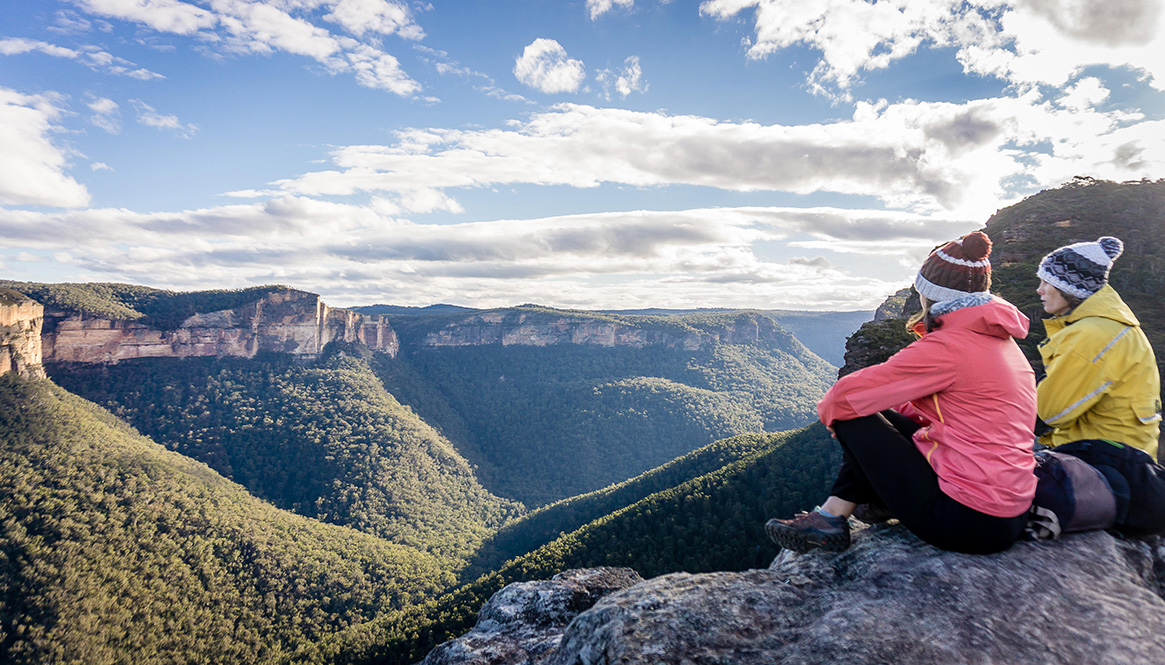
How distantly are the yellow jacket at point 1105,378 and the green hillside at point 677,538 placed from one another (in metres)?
21.1

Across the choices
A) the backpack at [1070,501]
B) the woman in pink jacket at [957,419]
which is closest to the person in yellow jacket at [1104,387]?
the backpack at [1070,501]

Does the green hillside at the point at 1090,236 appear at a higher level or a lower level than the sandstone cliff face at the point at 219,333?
higher

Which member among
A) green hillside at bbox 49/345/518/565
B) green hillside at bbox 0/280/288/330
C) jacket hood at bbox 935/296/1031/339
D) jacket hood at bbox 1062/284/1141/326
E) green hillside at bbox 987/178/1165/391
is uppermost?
green hillside at bbox 987/178/1165/391

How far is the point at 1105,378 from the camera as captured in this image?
13.5 ft

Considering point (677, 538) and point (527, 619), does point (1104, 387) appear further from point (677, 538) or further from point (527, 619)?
point (677, 538)

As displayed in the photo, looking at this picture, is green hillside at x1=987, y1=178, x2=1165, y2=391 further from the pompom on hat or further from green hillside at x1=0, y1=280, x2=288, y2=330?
green hillside at x1=0, y1=280, x2=288, y2=330

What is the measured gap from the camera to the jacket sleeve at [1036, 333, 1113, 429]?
4.15 metres

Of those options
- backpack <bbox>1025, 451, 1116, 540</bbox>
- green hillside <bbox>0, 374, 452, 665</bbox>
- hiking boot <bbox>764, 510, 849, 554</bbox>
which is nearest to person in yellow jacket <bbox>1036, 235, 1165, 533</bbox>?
backpack <bbox>1025, 451, 1116, 540</bbox>

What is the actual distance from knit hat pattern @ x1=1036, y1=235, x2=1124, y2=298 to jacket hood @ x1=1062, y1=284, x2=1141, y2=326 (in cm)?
7

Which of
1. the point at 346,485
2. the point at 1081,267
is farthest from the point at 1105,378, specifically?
the point at 346,485

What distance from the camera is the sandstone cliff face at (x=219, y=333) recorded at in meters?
70.8

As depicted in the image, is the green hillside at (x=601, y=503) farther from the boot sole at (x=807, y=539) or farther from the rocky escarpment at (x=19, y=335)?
the rocky escarpment at (x=19, y=335)

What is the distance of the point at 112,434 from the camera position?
5372cm

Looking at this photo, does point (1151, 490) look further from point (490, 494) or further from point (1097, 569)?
point (490, 494)
